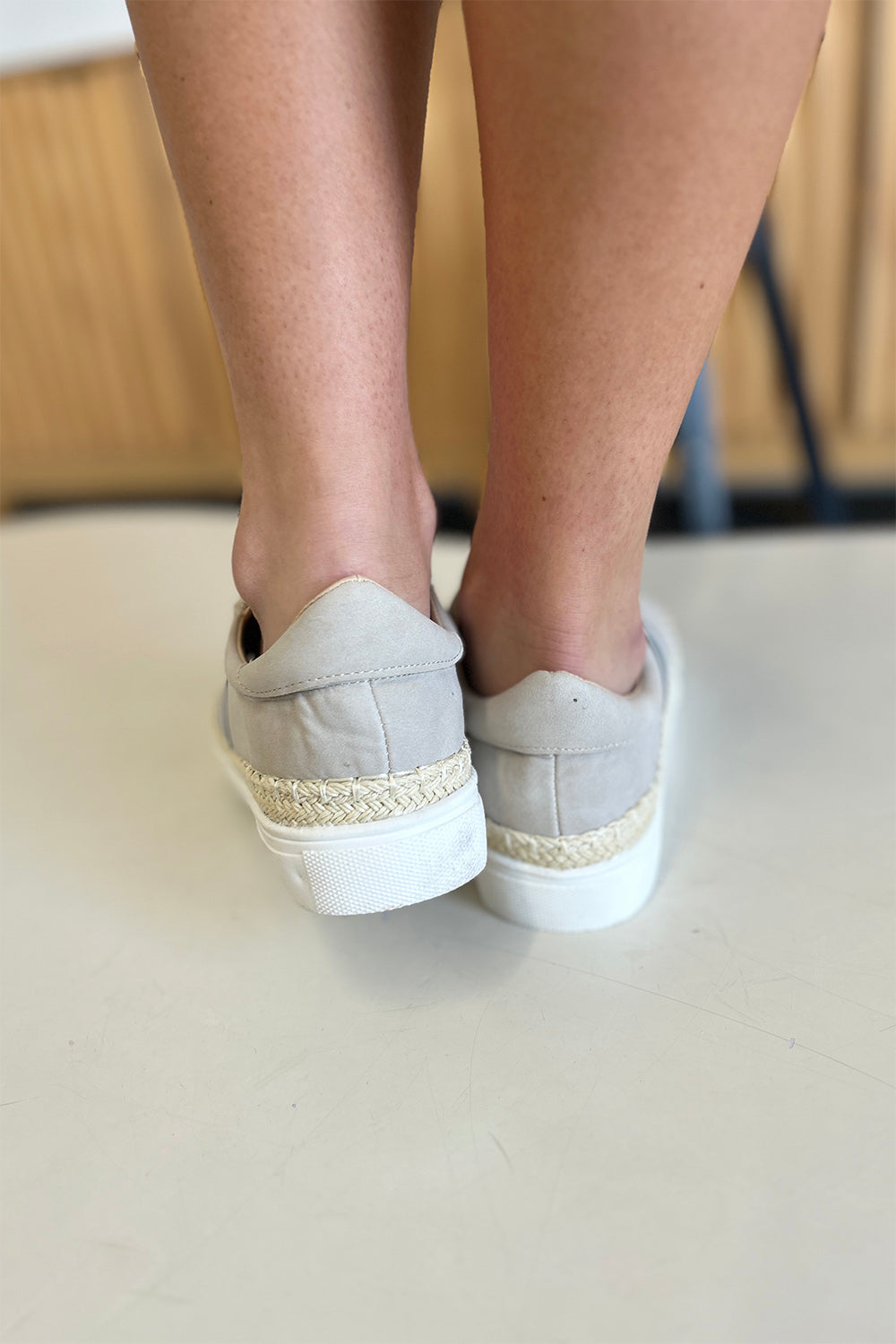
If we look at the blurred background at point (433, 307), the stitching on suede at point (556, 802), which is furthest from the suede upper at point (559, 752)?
the blurred background at point (433, 307)

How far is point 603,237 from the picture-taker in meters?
0.36

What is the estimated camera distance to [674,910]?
21.0 inches

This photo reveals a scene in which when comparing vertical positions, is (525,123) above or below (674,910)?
above

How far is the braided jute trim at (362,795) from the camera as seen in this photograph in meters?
0.43

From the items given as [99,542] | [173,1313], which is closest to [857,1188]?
[173,1313]

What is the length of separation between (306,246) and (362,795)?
245 mm

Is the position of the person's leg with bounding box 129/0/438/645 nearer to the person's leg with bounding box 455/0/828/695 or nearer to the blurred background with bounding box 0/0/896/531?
the person's leg with bounding box 455/0/828/695

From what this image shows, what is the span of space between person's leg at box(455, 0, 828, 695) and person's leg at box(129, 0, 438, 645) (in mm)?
55

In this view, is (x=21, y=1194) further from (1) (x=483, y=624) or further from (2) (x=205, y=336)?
(2) (x=205, y=336)

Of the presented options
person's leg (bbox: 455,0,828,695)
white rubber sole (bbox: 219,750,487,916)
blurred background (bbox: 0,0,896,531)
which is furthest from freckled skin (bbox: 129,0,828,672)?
blurred background (bbox: 0,0,896,531)

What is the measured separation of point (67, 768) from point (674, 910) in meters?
0.47

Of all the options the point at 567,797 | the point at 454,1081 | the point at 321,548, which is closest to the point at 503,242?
the point at 321,548

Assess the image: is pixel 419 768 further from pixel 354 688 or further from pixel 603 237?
pixel 603 237

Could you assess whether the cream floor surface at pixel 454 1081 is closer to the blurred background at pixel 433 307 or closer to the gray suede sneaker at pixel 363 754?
the gray suede sneaker at pixel 363 754
